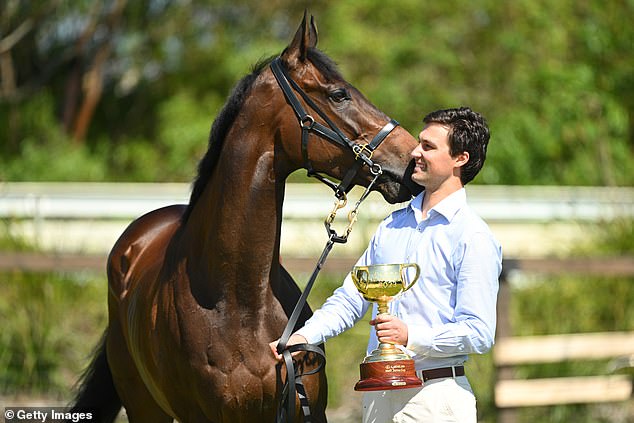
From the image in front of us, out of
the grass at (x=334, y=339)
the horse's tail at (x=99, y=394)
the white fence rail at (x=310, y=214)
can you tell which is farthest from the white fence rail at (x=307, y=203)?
the horse's tail at (x=99, y=394)

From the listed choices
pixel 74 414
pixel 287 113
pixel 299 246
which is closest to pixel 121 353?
pixel 74 414

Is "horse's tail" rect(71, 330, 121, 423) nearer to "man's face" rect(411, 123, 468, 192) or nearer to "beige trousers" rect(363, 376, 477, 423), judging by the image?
"beige trousers" rect(363, 376, 477, 423)

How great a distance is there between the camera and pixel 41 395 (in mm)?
7289

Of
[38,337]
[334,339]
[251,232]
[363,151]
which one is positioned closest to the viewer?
[363,151]

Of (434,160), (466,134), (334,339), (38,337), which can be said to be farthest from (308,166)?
(38,337)

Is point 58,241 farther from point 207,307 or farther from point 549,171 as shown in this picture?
point 549,171

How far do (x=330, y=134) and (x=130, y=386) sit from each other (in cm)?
183

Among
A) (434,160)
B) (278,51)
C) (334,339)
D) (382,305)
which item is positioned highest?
(278,51)

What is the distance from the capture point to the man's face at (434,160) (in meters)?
3.11

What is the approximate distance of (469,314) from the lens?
3002mm

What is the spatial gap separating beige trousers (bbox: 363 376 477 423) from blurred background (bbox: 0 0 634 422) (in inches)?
136

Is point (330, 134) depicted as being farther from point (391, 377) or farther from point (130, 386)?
point (130, 386)

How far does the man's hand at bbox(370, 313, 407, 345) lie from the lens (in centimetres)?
298

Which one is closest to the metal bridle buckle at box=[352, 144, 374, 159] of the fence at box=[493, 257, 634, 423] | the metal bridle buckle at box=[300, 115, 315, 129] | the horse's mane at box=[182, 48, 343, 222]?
the metal bridle buckle at box=[300, 115, 315, 129]
